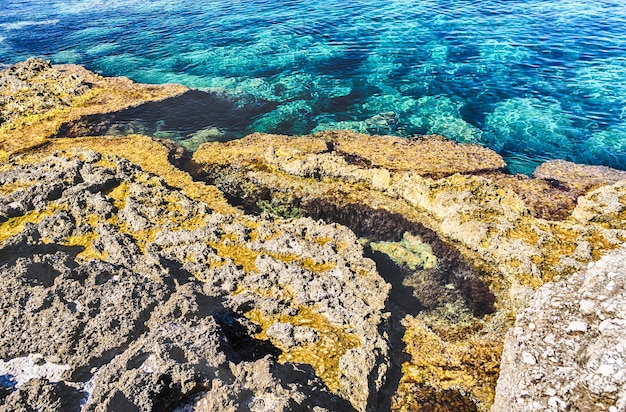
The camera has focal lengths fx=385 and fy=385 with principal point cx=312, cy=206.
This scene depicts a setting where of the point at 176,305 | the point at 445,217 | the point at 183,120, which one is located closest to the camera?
the point at 176,305

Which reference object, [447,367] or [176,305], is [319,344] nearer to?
[447,367]

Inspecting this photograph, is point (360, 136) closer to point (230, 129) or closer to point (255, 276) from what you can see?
point (230, 129)

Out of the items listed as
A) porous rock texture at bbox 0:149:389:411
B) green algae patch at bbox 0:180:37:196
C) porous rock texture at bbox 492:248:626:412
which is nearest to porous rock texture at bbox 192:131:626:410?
porous rock texture at bbox 492:248:626:412

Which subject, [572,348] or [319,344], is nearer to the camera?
[572,348]

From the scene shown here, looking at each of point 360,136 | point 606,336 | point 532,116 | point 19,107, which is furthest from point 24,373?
point 532,116

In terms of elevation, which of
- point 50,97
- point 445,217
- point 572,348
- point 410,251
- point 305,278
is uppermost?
point 50,97

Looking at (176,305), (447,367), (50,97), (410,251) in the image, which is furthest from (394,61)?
(176,305)

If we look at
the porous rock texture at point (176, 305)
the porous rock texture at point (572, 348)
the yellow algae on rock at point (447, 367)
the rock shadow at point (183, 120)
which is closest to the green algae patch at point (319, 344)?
Answer: the porous rock texture at point (176, 305)
